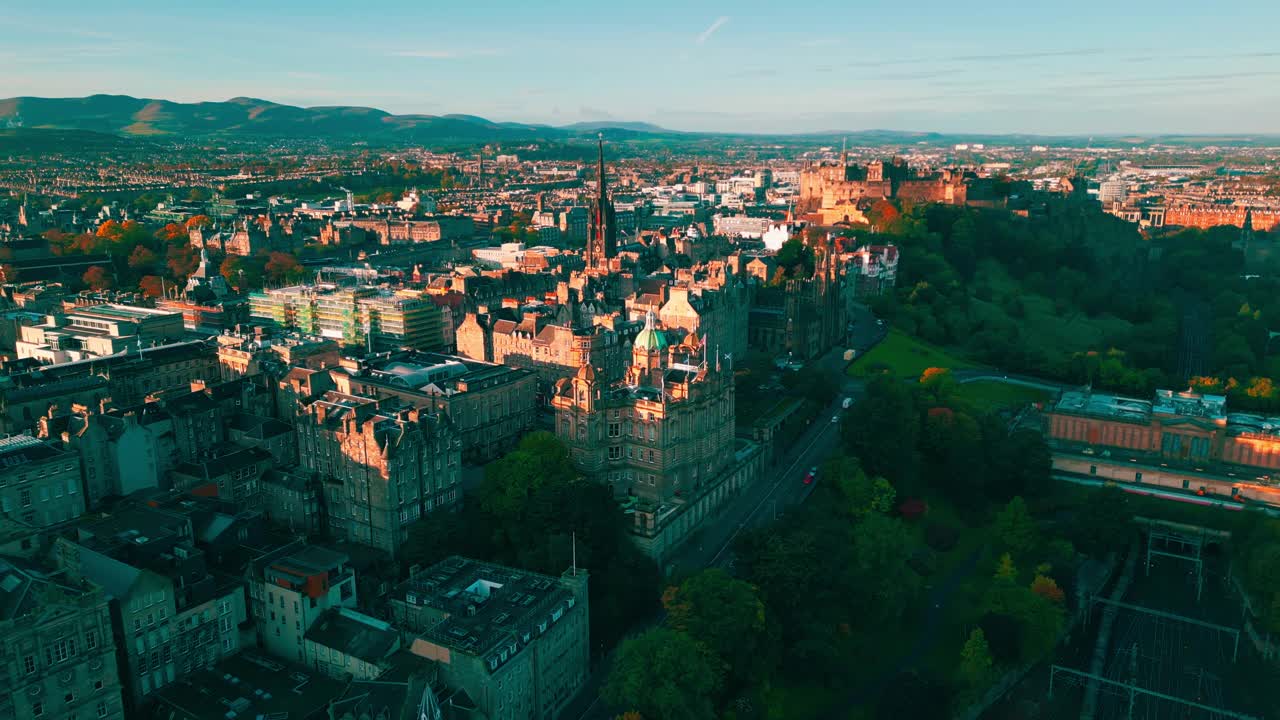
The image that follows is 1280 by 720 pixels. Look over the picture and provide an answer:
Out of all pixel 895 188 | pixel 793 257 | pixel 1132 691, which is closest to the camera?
pixel 1132 691

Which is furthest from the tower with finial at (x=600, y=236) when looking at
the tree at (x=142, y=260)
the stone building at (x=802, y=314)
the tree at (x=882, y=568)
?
the tree at (x=142, y=260)

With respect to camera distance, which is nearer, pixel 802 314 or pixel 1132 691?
pixel 1132 691

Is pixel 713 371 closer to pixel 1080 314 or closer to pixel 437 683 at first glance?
pixel 437 683

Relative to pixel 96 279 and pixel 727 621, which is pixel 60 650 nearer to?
pixel 727 621

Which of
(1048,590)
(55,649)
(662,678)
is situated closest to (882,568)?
(1048,590)

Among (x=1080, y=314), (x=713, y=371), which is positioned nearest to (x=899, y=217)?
(x=1080, y=314)

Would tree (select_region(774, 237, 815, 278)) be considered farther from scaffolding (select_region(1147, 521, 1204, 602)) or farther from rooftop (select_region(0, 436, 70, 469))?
rooftop (select_region(0, 436, 70, 469))
